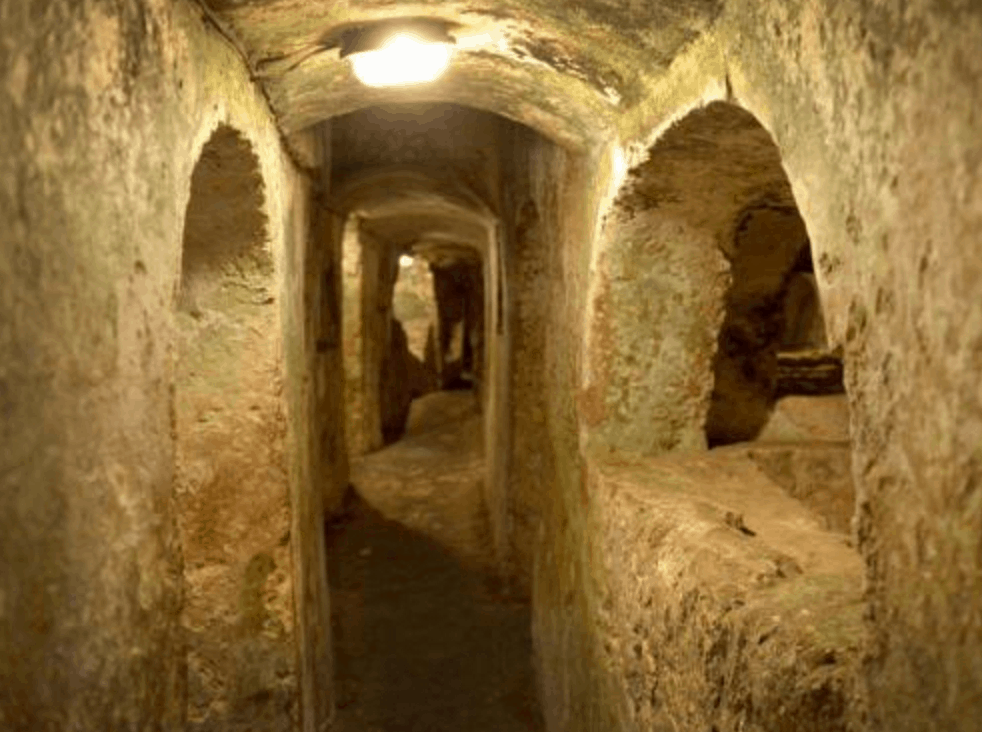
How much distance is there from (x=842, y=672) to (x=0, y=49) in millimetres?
1510

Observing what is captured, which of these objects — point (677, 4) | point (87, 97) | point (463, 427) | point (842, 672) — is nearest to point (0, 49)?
point (87, 97)

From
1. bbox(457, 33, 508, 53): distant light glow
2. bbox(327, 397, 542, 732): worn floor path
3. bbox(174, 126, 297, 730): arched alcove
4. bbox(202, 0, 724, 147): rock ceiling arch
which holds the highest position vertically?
bbox(457, 33, 508, 53): distant light glow

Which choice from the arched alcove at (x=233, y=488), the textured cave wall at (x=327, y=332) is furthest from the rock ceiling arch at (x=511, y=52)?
the textured cave wall at (x=327, y=332)

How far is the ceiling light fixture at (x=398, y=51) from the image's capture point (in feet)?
8.68

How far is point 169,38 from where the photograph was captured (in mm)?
1851

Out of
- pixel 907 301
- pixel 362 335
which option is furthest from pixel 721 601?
pixel 362 335

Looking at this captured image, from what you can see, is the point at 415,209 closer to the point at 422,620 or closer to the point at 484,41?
the point at 422,620

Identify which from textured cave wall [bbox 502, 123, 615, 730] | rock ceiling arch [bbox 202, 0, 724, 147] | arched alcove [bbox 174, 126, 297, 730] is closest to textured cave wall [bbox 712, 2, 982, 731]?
rock ceiling arch [bbox 202, 0, 724, 147]

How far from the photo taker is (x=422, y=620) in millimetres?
5555

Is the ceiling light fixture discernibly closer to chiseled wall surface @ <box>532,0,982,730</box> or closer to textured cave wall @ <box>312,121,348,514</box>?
chiseled wall surface @ <box>532,0,982,730</box>

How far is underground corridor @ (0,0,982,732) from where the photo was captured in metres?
1.18

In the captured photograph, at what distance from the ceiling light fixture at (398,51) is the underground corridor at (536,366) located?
0.5 inches

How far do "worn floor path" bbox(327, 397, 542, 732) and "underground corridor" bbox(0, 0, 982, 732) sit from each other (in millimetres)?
30

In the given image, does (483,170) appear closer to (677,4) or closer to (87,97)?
(677,4)
